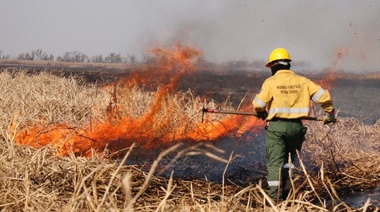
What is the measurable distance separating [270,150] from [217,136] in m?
3.77

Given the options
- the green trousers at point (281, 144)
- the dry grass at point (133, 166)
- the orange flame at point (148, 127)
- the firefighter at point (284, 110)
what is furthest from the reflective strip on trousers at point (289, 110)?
the orange flame at point (148, 127)

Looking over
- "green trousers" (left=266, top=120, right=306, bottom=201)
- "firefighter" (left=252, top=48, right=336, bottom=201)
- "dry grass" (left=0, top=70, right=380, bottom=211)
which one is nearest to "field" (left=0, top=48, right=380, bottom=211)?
"dry grass" (left=0, top=70, right=380, bottom=211)

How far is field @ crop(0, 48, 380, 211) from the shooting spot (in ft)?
17.4

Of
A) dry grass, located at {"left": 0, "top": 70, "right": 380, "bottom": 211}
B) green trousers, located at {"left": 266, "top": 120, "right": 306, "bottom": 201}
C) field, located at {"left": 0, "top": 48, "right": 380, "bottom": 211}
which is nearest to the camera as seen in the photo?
dry grass, located at {"left": 0, "top": 70, "right": 380, "bottom": 211}

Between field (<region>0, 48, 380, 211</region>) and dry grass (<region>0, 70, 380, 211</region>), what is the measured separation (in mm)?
21

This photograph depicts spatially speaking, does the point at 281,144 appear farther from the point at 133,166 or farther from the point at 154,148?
the point at 154,148

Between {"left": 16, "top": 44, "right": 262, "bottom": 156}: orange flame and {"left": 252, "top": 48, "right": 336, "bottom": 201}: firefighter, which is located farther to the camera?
{"left": 16, "top": 44, "right": 262, "bottom": 156}: orange flame

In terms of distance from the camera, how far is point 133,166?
6715 mm

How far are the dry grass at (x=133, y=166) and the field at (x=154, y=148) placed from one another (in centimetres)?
2

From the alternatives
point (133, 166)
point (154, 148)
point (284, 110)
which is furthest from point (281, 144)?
point (154, 148)

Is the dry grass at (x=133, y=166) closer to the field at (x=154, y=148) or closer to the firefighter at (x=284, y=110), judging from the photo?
the field at (x=154, y=148)

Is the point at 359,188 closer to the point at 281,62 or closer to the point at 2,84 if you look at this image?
the point at 281,62

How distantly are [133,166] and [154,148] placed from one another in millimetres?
2296

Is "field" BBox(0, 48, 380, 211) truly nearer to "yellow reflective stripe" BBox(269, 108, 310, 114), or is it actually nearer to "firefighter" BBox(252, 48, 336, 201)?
"firefighter" BBox(252, 48, 336, 201)
